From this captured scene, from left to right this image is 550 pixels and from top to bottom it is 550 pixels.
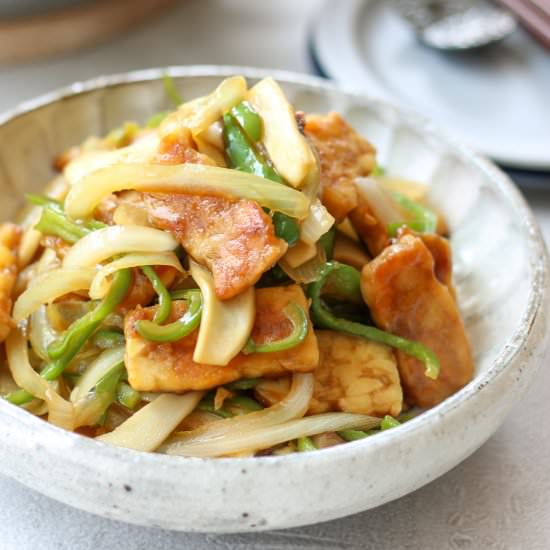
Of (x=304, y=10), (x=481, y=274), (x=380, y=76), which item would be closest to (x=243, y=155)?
(x=481, y=274)

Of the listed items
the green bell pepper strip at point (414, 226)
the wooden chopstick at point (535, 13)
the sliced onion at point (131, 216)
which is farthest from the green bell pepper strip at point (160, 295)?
the wooden chopstick at point (535, 13)

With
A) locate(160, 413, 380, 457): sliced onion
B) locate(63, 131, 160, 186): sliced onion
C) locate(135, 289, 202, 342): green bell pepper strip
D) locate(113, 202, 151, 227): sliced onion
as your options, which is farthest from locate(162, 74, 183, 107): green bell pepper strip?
locate(160, 413, 380, 457): sliced onion

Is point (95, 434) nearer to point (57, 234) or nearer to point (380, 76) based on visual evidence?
point (57, 234)

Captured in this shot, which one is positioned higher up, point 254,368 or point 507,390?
point 254,368

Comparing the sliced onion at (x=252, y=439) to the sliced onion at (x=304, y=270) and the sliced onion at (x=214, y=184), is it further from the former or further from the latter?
the sliced onion at (x=214, y=184)

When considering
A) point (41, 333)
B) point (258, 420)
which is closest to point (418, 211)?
point (258, 420)

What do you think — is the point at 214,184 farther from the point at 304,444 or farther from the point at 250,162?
the point at 304,444
